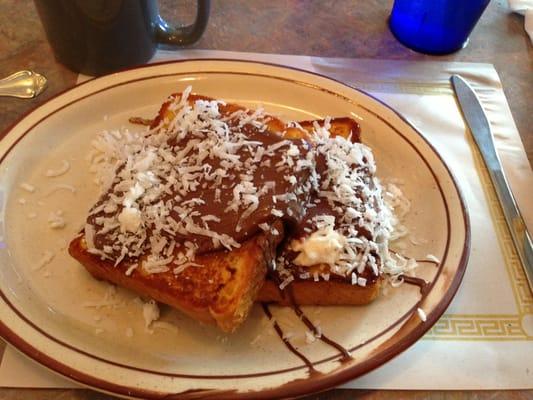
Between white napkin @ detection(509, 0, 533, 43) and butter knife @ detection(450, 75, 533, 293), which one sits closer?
butter knife @ detection(450, 75, 533, 293)

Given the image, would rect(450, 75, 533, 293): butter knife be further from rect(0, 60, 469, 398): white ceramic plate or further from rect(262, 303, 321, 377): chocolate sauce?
rect(262, 303, 321, 377): chocolate sauce

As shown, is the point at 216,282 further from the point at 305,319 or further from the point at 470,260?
the point at 470,260

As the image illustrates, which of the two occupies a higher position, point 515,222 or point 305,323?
point 515,222

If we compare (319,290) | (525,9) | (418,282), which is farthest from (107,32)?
(525,9)

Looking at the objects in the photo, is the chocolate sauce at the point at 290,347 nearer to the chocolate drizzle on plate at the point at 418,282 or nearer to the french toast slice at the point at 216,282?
the french toast slice at the point at 216,282

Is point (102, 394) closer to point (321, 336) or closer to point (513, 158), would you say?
point (321, 336)

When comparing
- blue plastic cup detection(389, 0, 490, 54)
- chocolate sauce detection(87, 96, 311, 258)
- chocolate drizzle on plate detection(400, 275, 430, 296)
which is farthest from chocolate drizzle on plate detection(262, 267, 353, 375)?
blue plastic cup detection(389, 0, 490, 54)

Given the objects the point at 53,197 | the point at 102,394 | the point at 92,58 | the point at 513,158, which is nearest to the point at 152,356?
the point at 102,394
